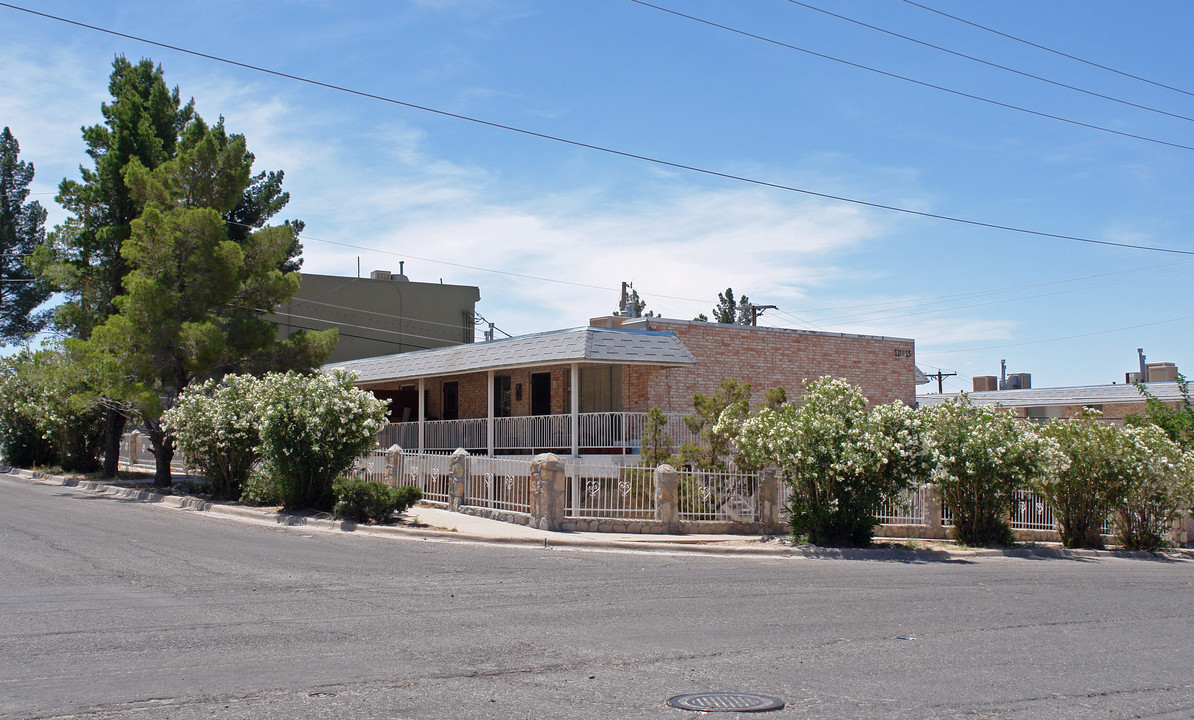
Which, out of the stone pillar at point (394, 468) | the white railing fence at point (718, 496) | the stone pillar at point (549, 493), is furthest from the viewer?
the stone pillar at point (394, 468)

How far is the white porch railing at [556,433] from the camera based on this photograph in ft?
74.8

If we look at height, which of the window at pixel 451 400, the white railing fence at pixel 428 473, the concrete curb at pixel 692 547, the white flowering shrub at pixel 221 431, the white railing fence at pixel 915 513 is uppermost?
the window at pixel 451 400

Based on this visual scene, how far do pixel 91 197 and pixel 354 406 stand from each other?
1379cm

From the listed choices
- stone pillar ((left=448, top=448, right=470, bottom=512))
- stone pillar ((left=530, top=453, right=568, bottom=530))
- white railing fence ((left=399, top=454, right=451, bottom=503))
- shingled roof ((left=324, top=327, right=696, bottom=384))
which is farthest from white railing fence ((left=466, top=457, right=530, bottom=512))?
shingled roof ((left=324, top=327, right=696, bottom=384))

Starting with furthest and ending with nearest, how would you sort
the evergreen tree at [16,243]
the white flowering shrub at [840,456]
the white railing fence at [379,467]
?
the evergreen tree at [16,243]
the white railing fence at [379,467]
the white flowering shrub at [840,456]

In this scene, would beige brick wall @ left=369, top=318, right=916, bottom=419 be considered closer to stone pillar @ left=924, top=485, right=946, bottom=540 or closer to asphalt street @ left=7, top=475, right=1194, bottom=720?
stone pillar @ left=924, top=485, right=946, bottom=540

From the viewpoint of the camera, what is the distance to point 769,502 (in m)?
17.7

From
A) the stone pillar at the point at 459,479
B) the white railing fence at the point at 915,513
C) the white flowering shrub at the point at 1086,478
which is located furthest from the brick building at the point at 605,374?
the white flowering shrub at the point at 1086,478

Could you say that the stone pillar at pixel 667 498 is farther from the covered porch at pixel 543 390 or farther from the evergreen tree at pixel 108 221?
the evergreen tree at pixel 108 221

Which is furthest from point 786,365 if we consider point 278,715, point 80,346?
point 278,715

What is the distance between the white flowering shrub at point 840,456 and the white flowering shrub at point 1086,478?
385 centimetres

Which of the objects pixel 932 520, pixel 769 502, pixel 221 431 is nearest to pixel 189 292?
pixel 221 431

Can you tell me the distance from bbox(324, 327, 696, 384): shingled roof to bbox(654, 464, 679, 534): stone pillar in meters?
5.57

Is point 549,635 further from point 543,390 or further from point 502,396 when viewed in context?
point 502,396
